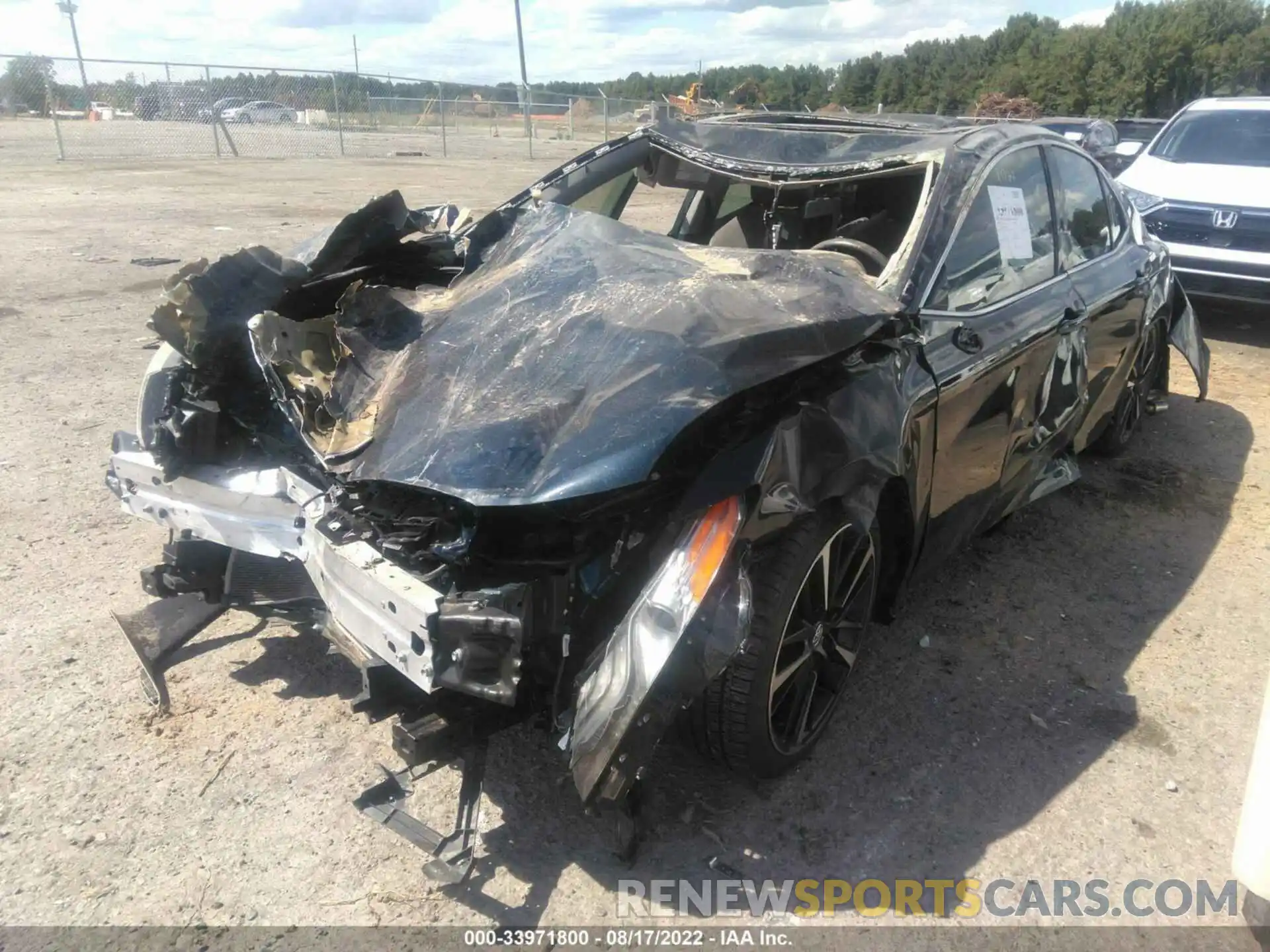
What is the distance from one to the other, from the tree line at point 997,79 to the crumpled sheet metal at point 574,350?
2198 centimetres

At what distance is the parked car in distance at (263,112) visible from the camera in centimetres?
2330

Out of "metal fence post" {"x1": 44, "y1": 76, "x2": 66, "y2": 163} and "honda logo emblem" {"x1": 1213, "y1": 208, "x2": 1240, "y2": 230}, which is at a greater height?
"metal fence post" {"x1": 44, "y1": 76, "x2": 66, "y2": 163}

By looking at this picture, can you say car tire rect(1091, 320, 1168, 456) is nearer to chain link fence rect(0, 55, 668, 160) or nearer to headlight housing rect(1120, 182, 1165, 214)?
headlight housing rect(1120, 182, 1165, 214)

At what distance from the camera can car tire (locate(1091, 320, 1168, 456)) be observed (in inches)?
195

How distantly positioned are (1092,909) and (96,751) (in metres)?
2.82

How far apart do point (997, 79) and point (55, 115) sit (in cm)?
4490

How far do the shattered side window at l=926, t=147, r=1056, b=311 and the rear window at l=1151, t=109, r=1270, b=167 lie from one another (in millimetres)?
5791

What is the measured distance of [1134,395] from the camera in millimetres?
5164

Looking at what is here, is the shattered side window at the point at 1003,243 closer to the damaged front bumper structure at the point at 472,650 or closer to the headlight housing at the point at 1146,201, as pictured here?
the damaged front bumper structure at the point at 472,650

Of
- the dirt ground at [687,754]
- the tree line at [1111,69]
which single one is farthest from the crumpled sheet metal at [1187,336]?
the tree line at [1111,69]

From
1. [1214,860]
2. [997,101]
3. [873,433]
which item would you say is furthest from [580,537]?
[997,101]

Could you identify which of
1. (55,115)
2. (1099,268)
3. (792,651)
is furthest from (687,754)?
(55,115)

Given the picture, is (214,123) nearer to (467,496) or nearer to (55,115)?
(55,115)

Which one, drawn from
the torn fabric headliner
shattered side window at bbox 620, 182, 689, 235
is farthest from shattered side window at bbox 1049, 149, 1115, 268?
shattered side window at bbox 620, 182, 689, 235
